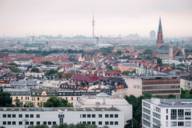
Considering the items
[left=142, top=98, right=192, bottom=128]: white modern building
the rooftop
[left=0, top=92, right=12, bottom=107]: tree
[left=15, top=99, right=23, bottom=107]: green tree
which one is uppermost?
the rooftop

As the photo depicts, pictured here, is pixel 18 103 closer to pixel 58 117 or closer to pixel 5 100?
pixel 5 100

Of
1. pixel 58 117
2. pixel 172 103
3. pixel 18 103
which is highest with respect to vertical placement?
pixel 172 103

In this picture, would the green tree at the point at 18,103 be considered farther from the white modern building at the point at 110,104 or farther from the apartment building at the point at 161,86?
the apartment building at the point at 161,86

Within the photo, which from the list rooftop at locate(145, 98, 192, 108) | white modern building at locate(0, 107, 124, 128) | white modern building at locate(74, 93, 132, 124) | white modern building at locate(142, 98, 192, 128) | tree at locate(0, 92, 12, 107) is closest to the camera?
white modern building at locate(142, 98, 192, 128)

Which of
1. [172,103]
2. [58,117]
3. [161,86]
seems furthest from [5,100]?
[161,86]

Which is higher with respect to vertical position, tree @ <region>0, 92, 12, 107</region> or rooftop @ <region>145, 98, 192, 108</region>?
rooftop @ <region>145, 98, 192, 108</region>

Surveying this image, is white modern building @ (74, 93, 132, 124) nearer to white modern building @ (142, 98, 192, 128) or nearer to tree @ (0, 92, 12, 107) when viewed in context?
white modern building @ (142, 98, 192, 128)

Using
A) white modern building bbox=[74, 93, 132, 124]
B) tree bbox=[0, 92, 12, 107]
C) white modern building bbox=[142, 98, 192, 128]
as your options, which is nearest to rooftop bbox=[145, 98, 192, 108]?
white modern building bbox=[142, 98, 192, 128]

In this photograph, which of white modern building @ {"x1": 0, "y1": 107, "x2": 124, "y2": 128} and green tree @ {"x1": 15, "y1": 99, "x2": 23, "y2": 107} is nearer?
white modern building @ {"x1": 0, "y1": 107, "x2": 124, "y2": 128}
